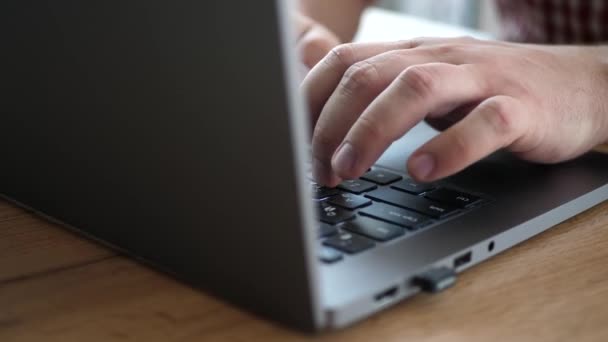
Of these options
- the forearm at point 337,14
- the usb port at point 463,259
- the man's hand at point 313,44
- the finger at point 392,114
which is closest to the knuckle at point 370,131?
the finger at point 392,114

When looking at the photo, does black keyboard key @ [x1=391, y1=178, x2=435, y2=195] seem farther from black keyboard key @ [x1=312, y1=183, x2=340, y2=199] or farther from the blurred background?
the blurred background

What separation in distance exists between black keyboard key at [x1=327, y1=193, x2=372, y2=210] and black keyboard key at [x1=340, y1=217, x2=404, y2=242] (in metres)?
0.02

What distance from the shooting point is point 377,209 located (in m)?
0.57

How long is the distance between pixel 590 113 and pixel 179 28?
47 cm

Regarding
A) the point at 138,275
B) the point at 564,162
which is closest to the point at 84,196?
the point at 138,275

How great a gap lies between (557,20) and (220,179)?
127 centimetres

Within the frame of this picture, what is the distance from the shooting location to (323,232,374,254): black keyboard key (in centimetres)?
49

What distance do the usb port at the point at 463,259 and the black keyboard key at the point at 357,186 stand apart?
123 millimetres

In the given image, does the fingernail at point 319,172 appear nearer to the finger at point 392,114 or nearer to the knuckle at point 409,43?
the finger at point 392,114

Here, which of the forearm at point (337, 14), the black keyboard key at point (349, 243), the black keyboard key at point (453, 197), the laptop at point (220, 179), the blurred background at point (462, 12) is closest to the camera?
the laptop at point (220, 179)

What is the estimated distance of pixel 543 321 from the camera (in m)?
0.45

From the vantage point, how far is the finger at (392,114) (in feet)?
1.87

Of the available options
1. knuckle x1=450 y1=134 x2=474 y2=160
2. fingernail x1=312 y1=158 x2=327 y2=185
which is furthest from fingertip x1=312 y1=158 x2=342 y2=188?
knuckle x1=450 y1=134 x2=474 y2=160

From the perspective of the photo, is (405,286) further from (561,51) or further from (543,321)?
(561,51)
